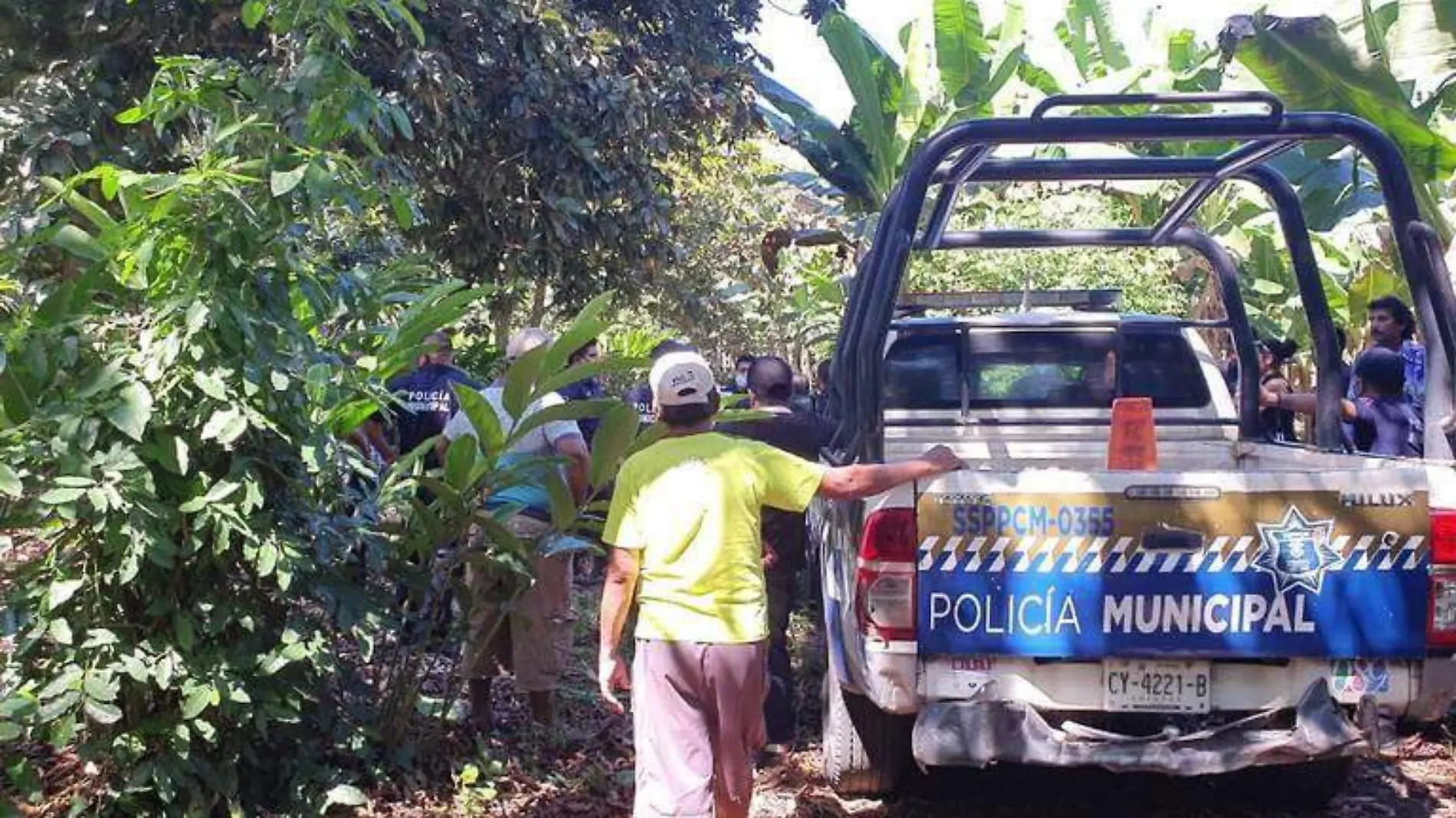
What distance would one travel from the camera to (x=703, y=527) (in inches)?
164

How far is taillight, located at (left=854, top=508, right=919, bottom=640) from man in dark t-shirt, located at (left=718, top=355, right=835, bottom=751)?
166cm

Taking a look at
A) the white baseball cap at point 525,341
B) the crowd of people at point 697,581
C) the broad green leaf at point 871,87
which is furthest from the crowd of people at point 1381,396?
the broad green leaf at point 871,87

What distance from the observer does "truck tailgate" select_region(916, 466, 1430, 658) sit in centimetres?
455

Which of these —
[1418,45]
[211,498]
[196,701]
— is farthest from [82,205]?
[1418,45]

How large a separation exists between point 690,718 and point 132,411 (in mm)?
1756

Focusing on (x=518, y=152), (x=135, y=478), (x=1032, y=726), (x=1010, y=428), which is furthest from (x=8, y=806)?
(x=518, y=152)

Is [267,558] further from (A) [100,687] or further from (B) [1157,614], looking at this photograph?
(B) [1157,614]

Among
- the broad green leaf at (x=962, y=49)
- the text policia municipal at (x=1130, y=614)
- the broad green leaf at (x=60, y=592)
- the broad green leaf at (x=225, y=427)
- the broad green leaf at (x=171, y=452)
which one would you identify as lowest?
the text policia municipal at (x=1130, y=614)

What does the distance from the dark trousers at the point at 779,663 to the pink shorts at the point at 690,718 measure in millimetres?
2122

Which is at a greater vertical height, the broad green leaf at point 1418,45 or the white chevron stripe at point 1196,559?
the broad green leaf at point 1418,45

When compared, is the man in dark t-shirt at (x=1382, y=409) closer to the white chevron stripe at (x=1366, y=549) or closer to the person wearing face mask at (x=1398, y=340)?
the person wearing face mask at (x=1398, y=340)

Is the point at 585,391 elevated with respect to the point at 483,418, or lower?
elevated

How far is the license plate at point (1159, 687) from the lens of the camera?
15.3ft

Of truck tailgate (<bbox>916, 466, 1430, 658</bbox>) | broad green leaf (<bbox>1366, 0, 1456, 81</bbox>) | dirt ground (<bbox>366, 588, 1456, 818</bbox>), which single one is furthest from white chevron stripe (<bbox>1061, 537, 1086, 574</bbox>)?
broad green leaf (<bbox>1366, 0, 1456, 81</bbox>)
